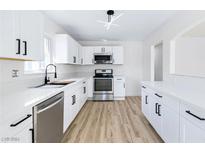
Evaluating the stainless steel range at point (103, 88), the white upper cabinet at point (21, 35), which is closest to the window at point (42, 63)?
the white upper cabinet at point (21, 35)

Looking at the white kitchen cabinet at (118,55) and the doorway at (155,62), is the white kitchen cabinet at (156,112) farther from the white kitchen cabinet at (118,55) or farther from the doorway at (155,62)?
the white kitchen cabinet at (118,55)

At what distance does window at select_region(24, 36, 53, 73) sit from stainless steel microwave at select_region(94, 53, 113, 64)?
2354 mm

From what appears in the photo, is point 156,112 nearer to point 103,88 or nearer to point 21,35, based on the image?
point 21,35

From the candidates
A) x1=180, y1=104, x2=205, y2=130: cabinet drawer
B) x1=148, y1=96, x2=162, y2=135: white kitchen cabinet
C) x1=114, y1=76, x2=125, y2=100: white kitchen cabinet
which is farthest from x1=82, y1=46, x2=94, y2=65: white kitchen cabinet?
x1=180, y1=104, x2=205, y2=130: cabinet drawer

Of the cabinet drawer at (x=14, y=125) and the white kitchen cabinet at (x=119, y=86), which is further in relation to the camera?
the white kitchen cabinet at (x=119, y=86)

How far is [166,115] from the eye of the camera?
2080mm

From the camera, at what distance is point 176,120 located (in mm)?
1759

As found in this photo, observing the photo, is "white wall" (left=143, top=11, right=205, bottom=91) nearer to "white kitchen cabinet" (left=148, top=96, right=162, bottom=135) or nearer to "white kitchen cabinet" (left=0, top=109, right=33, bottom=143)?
"white kitchen cabinet" (left=148, top=96, right=162, bottom=135)

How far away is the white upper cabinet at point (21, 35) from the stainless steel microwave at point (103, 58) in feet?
11.7

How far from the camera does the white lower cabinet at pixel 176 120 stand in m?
1.32

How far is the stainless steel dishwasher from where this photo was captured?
148 centimetres
